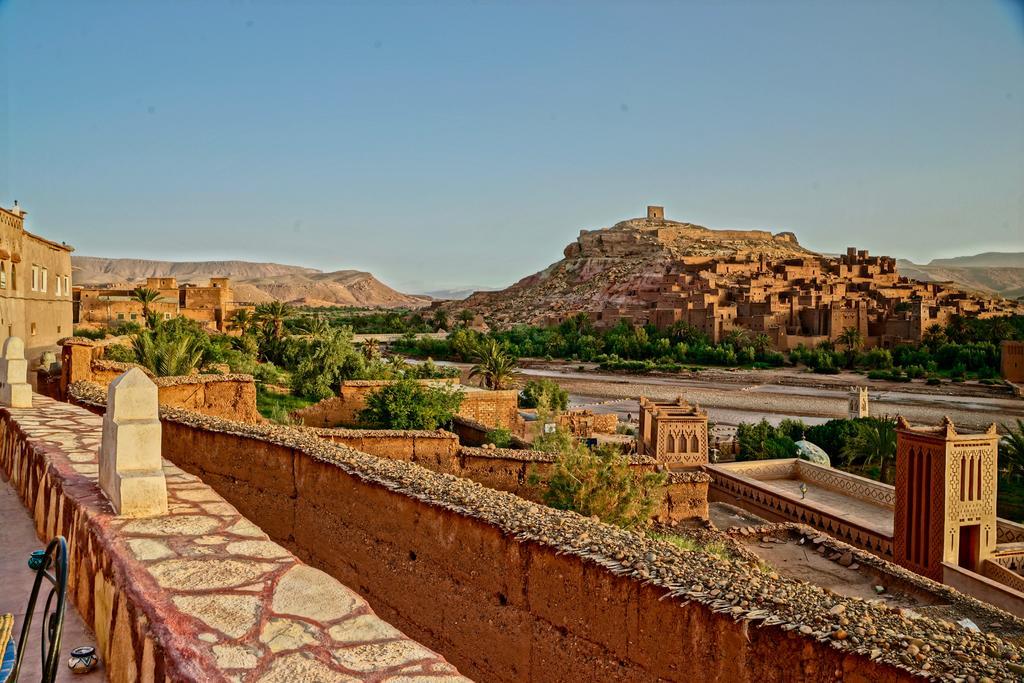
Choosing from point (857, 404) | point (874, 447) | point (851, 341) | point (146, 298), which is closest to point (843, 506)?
point (874, 447)

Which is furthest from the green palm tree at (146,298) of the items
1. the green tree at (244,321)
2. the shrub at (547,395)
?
the shrub at (547,395)

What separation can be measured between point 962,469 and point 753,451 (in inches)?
393

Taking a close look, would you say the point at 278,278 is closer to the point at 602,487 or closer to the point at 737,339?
the point at 737,339

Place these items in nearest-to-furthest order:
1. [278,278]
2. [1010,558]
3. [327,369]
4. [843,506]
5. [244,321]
Result: [1010,558] < [843,506] < [327,369] < [244,321] < [278,278]

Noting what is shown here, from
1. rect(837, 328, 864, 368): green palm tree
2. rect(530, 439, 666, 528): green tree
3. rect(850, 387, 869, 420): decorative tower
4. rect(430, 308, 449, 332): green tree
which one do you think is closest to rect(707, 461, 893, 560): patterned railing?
rect(530, 439, 666, 528): green tree

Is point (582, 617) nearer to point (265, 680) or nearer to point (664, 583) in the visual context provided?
point (664, 583)

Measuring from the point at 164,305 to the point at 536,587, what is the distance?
36.0m

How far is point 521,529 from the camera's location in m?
4.68

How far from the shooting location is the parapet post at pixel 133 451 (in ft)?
9.23

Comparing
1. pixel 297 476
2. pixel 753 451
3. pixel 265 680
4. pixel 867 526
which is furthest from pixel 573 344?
pixel 265 680

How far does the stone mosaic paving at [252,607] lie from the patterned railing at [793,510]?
11.6 meters

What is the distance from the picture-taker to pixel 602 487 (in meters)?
9.02

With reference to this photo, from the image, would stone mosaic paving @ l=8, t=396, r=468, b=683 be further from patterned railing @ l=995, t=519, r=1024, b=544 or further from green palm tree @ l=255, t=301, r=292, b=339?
green palm tree @ l=255, t=301, r=292, b=339

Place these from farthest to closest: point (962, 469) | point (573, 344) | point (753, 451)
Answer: point (573, 344)
point (753, 451)
point (962, 469)
